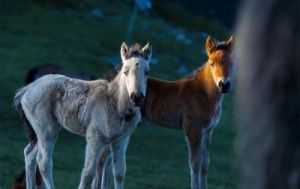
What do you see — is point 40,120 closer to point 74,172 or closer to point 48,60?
point 74,172

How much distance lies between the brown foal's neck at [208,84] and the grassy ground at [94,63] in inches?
77.4

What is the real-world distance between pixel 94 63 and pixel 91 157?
66.5 ft

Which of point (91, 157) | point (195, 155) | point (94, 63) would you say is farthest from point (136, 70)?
point (94, 63)

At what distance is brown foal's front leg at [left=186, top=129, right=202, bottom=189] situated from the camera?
10789 mm

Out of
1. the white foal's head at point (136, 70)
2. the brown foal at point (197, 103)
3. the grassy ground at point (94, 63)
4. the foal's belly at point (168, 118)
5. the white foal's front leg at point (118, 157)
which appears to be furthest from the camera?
the grassy ground at point (94, 63)

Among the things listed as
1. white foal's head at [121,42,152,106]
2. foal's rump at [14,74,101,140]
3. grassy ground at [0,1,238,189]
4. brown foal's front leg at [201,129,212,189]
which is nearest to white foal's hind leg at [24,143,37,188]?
foal's rump at [14,74,101,140]

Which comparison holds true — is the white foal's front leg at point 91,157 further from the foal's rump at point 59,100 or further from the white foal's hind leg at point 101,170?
the white foal's hind leg at point 101,170

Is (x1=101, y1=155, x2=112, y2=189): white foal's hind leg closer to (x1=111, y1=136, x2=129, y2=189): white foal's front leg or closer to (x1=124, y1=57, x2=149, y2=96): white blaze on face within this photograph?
(x1=111, y1=136, x2=129, y2=189): white foal's front leg

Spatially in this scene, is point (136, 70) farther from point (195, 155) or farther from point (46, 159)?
point (195, 155)

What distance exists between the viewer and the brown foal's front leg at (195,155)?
35.4 feet

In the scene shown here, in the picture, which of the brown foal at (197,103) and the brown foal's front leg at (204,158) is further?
the brown foal's front leg at (204,158)

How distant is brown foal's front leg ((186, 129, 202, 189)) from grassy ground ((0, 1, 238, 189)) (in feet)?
6.28

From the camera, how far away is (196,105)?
438 inches

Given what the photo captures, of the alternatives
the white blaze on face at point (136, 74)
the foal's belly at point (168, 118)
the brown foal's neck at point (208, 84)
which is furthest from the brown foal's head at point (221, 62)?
the white blaze on face at point (136, 74)
